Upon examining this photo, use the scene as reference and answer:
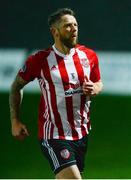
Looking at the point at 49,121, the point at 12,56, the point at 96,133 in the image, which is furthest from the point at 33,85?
the point at 49,121

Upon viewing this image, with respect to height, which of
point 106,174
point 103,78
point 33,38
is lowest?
point 106,174

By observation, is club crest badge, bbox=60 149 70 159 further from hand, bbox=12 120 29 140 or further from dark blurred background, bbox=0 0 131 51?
dark blurred background, bbox=0 0 131 51

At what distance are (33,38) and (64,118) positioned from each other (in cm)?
164

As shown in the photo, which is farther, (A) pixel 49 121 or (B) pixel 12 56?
(B) pixel 12 56

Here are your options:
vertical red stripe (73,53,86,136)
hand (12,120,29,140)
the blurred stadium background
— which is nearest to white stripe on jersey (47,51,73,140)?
vertical red stripe (73,53,86,136)

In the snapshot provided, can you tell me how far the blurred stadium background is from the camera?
5992mm

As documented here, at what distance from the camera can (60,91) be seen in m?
4.50

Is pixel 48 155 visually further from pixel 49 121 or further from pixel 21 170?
pixel 21 170

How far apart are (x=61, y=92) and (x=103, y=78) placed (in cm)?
159

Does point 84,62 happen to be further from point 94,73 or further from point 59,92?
point 59,92

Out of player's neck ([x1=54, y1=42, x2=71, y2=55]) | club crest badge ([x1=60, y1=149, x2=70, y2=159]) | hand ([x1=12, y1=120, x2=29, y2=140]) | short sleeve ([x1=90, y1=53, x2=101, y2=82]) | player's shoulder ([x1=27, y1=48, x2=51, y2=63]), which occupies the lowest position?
club crest badge ([x1=60, y1=149, x2=70, y2=159])

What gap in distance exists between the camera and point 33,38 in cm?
603

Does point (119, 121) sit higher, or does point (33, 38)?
point (33, 38)

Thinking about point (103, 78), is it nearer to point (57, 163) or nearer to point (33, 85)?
point (33, 85)
